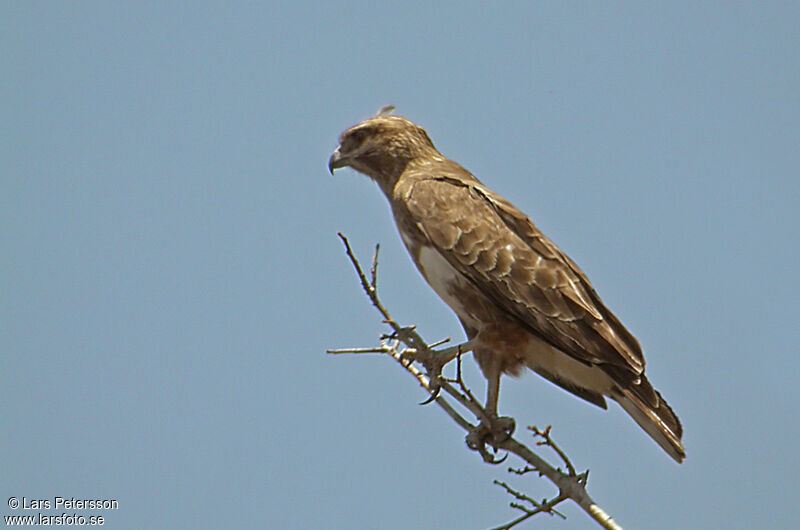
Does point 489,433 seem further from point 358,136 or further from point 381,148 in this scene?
point 358,136

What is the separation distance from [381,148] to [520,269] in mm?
1626

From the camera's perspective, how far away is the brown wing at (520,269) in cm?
542

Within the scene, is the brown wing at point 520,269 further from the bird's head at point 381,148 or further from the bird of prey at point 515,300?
the bird's head at point 381,148

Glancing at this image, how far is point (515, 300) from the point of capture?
18.1 feet

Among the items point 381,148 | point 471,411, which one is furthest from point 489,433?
point 381,148

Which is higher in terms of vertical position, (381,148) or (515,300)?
(381,148)

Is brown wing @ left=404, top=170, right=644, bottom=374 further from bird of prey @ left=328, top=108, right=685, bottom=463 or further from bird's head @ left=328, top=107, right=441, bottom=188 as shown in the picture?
bird's head @ left=328, top=107, right=441, bottom=188

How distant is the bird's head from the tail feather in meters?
2.26

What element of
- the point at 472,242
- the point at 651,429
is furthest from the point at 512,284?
the point at 651,429

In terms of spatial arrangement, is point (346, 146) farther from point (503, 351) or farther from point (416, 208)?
point (503, 351)

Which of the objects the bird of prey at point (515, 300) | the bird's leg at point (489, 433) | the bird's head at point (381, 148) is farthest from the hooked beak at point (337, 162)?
the bird's leg at point (489, 433)

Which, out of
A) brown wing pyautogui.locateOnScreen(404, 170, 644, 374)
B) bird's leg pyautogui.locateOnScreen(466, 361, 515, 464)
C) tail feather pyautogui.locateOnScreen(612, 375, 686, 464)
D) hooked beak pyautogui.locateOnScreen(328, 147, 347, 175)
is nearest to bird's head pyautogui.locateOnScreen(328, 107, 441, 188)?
hooked beak pyautogui.locateOnScreen(328, 147, 347, 175)

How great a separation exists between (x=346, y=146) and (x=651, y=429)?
2.97 meters

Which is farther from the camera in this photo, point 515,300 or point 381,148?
point 381,148
